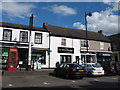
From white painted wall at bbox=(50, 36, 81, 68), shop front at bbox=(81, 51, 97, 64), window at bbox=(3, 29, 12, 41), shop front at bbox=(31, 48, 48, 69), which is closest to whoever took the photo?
window at bbox=(3, 29, 12, 41)

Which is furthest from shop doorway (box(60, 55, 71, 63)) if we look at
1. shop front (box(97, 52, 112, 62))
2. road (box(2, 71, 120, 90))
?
road (box(2, 71, 120, 90))

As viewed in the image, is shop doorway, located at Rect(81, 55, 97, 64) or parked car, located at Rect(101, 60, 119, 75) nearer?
parked car, located at Rect(101, 60, 119, 75)

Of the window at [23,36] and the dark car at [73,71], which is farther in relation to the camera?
the window at [23,36]

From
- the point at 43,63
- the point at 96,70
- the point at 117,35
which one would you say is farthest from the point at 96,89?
the point at 117,35

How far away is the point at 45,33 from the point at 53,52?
337cm

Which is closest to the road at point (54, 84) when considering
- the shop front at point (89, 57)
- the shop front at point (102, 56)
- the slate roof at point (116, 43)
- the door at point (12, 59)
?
the door at point (12, 59)

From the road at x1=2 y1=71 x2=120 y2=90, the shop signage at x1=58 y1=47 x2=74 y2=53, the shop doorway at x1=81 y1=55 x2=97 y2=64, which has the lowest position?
the road at x1=2 y1=71 x2=120 y2=90

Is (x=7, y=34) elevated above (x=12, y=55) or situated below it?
above

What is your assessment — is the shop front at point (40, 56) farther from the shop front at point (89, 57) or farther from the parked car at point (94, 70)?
the parked car at point (94, 70)

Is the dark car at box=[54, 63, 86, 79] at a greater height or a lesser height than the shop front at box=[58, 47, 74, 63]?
lesser


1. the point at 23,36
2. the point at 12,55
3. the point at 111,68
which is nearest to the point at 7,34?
the point at 23,36

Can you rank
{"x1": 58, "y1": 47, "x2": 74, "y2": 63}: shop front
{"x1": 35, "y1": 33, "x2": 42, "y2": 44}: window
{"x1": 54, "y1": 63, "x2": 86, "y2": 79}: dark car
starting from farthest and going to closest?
{"x1": 58, "y1": 47, "x2": 74, "y2": 63}: shop front
{"x1": 35, "y1": 33, "x2": 42, "y2": 44}: window
{"x1": 54, "y1": 63, "x2": 86, "y2": 79}: dark car

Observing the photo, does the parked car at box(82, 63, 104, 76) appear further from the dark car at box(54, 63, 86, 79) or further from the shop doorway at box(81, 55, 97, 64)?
the shop doorway at box(81, 55, 97, 64)

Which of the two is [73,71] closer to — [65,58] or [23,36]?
[23,36]
